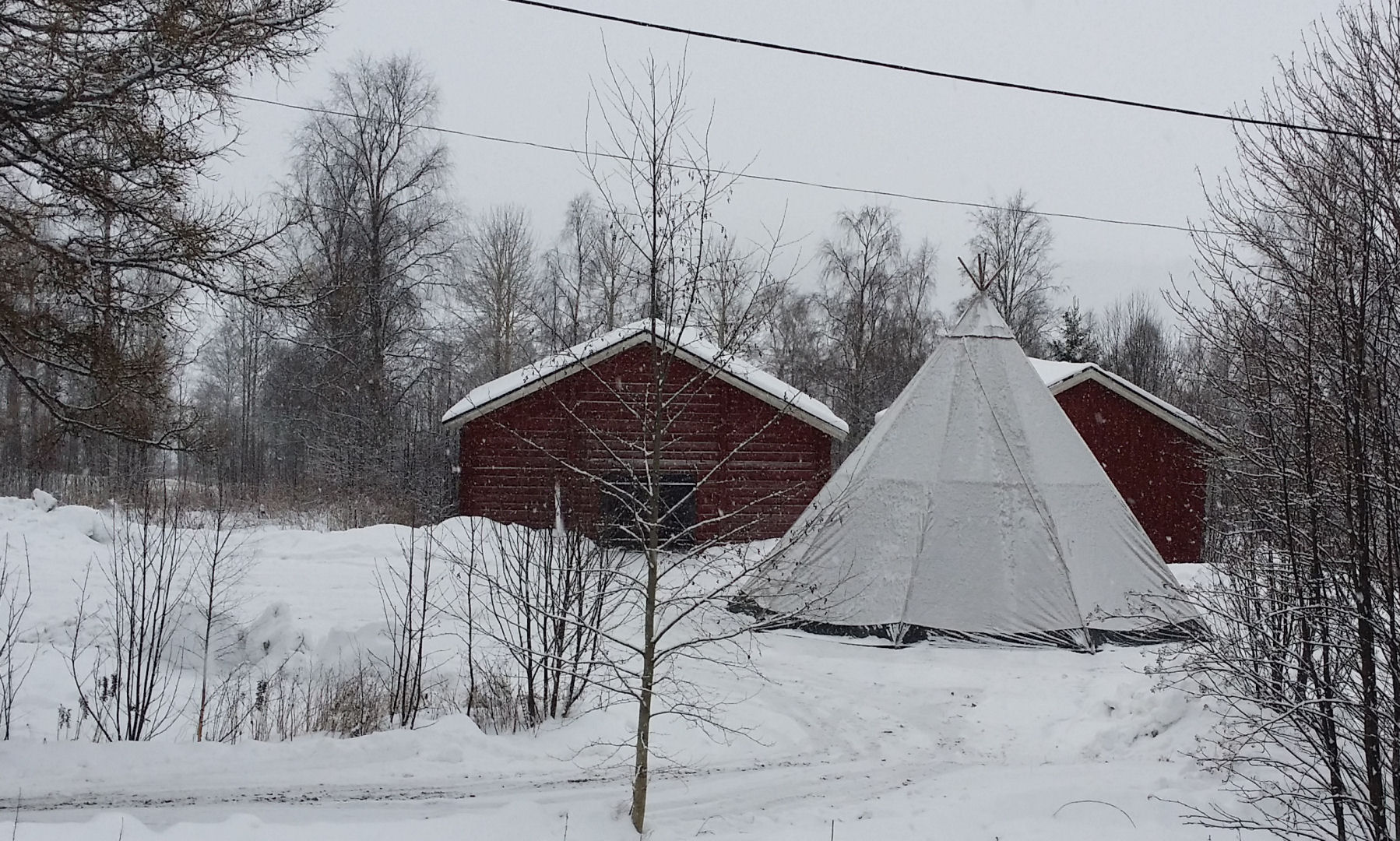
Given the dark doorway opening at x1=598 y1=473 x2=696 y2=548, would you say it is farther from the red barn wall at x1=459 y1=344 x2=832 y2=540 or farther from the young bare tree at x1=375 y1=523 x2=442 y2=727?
the young bare tree at x1=375 y1=523 x2=442 y2=727

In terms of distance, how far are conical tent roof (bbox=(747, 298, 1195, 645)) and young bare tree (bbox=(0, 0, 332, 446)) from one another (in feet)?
21.7

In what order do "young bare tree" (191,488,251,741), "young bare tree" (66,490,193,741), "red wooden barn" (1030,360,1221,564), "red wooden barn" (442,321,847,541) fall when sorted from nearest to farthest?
"young bare tree" (66,490,193,741)
"young bare tree" (191,488,251,741)
"red wooden barn" (442,321,847,541)
"red wooden barn" (1030,360,1221,564)

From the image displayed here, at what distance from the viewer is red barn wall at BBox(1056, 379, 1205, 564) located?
870 inches

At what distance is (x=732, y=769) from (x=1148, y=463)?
1783cm

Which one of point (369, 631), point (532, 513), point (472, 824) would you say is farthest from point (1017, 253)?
point (472, 824)

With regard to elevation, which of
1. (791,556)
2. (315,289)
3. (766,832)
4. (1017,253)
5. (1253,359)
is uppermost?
(1017,253)

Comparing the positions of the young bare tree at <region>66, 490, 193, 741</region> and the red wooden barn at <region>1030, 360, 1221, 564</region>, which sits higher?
the red wooden barn at <region>1030, 360, 1221, 564</region>

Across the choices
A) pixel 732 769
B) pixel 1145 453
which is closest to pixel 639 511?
pixel 732 769

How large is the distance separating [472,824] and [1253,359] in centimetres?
551

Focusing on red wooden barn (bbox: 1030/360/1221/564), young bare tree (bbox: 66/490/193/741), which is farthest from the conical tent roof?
red wooden barn (bbox: 1030/360/1221/564)

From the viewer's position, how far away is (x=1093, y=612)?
1136cm

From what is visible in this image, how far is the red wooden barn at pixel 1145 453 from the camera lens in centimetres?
2198

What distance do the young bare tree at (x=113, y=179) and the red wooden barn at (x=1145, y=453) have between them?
18.0 meters

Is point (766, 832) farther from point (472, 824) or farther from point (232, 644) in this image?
point (232, 644)
